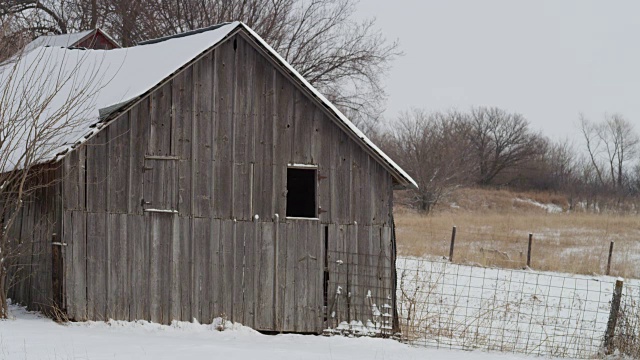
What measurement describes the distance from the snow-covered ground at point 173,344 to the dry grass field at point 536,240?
12455mm

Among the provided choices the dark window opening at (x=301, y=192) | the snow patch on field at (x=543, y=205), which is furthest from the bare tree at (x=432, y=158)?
the dark window opening at (x=301, y=192)

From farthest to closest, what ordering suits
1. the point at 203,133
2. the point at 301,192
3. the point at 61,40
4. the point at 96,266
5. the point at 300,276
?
the point at 61,40 → the point at 301,192 → the point at 300,276 → the point at 203,133 → the point at 96,266

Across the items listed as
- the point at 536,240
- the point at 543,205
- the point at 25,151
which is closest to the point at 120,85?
the point at 25,151

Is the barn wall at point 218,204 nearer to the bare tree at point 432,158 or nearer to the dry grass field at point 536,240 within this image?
the dry grass field at point 536,240

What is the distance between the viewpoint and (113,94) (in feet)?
52.3

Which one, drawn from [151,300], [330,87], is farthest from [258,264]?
[330,87]

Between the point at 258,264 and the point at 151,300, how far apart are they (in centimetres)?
196

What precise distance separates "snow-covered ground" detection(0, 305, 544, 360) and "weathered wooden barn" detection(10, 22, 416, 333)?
0.38 m

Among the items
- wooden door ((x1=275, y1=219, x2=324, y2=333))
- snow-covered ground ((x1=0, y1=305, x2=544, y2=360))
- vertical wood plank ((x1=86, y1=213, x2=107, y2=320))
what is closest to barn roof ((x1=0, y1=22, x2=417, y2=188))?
vertical wood plank ((x1=86, y1=213, x2=107, y2=320))

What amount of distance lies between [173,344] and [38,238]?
4302 millimetres

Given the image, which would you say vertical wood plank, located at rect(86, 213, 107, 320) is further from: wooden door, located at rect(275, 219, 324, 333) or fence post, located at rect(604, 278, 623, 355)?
fence post, located at rect(604, 278, 623, 355)

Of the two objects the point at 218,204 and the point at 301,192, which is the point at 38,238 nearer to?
the point at 218,204

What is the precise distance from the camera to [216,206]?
15195mm

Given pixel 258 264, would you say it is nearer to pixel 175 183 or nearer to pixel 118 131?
pixel 175 183
